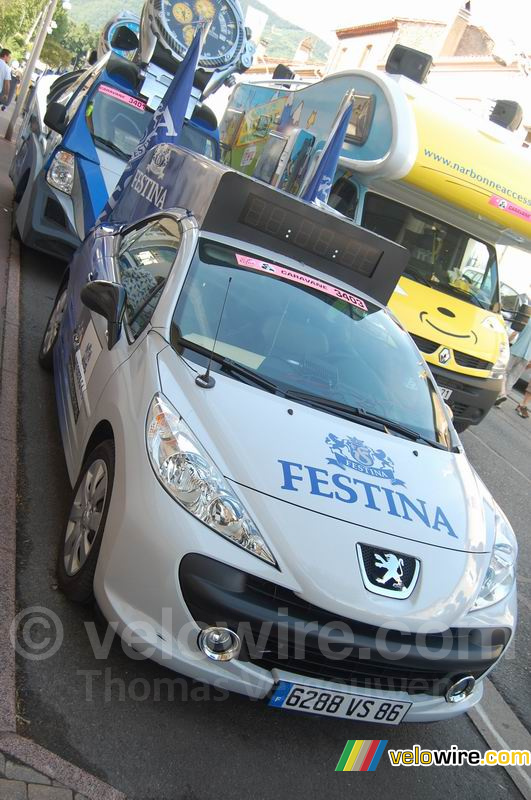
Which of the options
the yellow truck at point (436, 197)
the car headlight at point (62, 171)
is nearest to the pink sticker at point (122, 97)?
the car headlight at point (62, 171)

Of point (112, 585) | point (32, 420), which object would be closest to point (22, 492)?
point (32, 420)

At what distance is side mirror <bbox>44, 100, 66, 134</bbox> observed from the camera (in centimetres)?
821

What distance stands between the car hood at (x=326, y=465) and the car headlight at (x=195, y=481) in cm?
6

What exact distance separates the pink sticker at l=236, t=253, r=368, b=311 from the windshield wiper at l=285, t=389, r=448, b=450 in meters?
0.86

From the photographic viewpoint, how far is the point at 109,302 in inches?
154

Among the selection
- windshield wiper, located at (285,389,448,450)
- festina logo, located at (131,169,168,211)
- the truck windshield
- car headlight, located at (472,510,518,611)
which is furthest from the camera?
the truck windshield

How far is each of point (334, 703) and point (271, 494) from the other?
0.80 m

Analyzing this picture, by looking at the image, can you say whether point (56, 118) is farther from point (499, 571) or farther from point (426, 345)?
point (499, 571)

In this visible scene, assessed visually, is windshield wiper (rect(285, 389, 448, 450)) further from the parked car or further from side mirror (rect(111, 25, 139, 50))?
side mirror (rect(111, 25, 139, 50))

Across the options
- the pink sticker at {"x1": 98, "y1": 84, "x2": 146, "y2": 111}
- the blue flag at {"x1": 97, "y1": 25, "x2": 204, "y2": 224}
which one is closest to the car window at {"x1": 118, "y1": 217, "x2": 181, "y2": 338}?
the blue flag at {"x1": 97, "y1": 25, "x2": 204, "y2": 224}

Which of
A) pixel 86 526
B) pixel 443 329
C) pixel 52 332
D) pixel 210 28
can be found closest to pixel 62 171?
pixel 52 332

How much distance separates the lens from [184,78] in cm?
720

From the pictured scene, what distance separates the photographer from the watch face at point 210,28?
9891mm

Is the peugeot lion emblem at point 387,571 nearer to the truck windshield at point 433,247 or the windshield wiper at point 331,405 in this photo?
the windshield wiper at point 331,405
